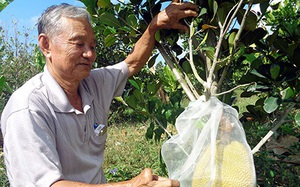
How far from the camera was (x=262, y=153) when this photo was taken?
2.48m

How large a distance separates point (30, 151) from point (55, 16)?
1.67 feet

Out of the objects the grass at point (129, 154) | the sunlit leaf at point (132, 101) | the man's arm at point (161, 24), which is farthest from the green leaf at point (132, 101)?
the grass at point (129, 154)

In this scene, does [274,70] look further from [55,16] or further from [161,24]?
[55,16]

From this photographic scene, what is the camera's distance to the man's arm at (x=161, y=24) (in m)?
1.44

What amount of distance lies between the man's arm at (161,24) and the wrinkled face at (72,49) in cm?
25

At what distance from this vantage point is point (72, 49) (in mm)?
1435

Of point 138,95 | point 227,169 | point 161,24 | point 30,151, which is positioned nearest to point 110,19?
point 161,24

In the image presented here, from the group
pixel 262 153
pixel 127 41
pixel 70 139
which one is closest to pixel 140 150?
pixel 262 153

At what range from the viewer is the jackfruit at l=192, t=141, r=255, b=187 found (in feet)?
3.90

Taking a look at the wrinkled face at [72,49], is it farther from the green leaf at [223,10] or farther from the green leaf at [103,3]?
the green leaf at [223,10]

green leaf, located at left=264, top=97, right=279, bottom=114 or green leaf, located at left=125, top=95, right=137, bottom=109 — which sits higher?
green leaf, located at left=125, top=95, right=137, bottom=109

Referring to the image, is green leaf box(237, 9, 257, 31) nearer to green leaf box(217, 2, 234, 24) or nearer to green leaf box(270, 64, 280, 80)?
green leaf box(217, 2, 234, 24)

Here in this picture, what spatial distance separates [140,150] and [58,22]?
2771mm

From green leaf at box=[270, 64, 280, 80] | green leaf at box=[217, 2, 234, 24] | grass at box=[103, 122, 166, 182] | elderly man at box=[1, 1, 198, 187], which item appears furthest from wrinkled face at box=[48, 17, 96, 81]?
grass at box=[103, 122, 166, 182]
